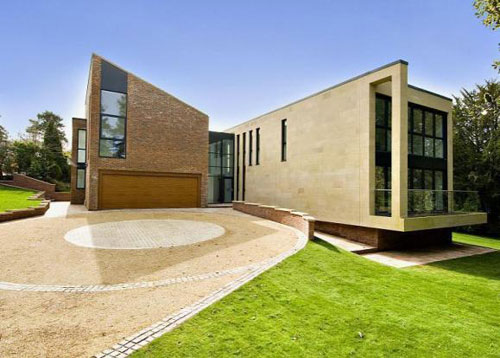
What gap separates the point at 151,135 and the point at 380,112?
14366 mm

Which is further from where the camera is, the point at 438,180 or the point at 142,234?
the point at 438,180

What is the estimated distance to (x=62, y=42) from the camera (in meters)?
12.3

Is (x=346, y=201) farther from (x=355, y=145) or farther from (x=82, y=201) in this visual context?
(x=82, y=201)

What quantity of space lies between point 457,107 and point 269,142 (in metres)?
24.3

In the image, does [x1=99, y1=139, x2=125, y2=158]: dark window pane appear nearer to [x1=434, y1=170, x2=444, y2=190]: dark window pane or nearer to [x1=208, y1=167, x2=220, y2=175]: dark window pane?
[x1=208, y1=167, x2=220, y2=175]: dark window pane

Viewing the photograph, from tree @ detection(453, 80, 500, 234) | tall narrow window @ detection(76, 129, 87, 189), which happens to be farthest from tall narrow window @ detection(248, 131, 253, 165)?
tree @ detection(453, 80, 500, 234)

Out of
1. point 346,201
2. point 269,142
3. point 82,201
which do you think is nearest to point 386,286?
point 346,201

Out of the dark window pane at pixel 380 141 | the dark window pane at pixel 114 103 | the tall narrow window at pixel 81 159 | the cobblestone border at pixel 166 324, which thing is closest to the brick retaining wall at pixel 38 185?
the tall narrow window at pixel 81 159

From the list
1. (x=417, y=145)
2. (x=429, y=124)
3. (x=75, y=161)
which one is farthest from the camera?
(x=75, y=161)

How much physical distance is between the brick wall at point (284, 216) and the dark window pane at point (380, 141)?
5222mm

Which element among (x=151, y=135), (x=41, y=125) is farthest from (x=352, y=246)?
(x=41, y=125)

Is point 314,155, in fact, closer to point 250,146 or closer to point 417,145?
point 417,145

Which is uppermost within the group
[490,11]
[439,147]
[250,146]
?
[490,11]

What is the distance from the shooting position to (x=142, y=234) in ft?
33.5
